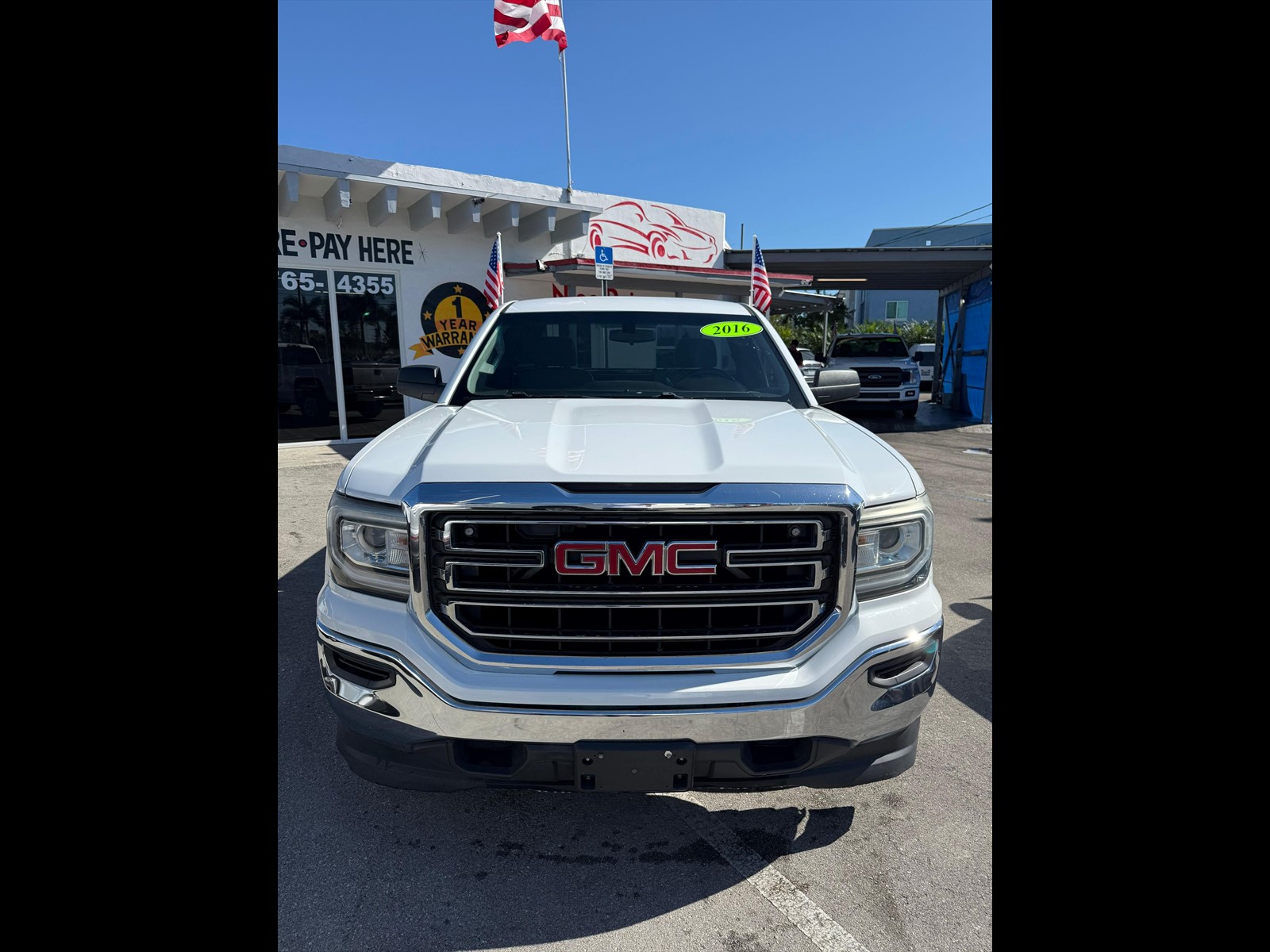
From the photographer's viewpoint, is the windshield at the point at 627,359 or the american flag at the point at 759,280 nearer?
the windshield at the point at 627,359

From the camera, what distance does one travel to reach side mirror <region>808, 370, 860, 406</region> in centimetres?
362

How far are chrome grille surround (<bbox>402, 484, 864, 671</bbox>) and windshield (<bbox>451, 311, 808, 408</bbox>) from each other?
1288 millimetres

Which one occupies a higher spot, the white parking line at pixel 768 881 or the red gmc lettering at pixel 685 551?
the red gmc lettering at pixel 685 551

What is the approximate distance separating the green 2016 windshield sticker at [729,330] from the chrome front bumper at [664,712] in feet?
6.83

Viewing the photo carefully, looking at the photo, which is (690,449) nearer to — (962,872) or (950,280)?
(962,872)

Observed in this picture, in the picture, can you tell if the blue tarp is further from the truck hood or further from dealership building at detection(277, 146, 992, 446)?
the truck hood

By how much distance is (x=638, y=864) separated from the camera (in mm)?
2119

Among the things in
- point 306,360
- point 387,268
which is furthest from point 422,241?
point 306,360

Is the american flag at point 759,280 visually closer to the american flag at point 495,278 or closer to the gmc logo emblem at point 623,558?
the american flag at point 495,278

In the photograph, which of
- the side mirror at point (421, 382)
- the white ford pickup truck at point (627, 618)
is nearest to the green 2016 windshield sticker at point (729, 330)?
the side mirror at point (421, 382)

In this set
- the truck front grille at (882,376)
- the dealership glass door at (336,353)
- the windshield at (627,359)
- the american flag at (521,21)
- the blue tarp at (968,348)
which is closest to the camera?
the windshield at (627,359)

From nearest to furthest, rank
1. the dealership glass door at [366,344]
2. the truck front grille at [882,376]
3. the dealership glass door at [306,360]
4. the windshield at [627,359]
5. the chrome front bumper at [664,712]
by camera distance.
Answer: the chrome front bumper at [664,712] < the windshield at [627,359] < the dealership glass door at [306,360] < the dealership glass door at [366,344] < the truck front grille at [882,376]

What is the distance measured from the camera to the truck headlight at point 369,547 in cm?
194
